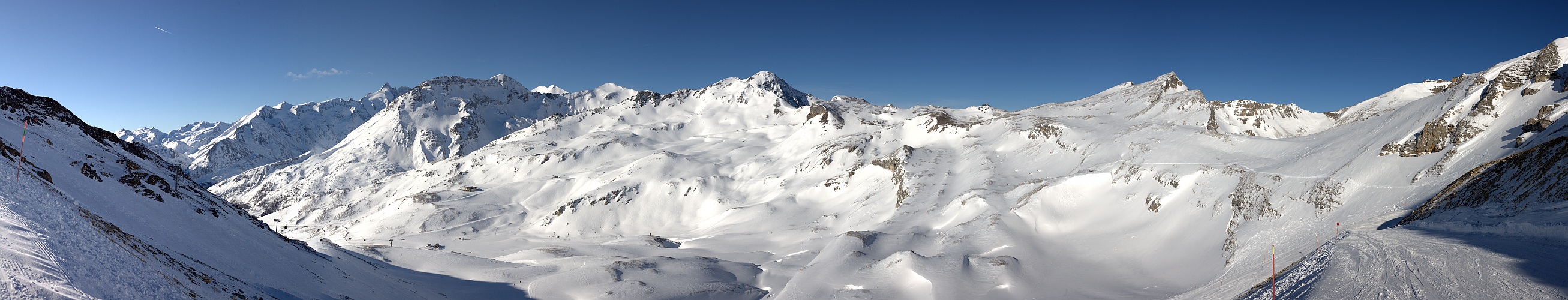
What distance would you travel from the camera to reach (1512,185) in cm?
2616

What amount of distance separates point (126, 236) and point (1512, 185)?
184 ft

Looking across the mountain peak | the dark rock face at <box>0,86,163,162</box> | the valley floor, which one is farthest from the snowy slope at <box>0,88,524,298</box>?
the mountain peak

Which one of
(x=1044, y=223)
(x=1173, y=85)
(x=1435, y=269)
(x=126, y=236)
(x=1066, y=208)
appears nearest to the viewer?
(x=1435, y=269)

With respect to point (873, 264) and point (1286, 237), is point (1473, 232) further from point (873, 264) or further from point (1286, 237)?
point (873, 264)

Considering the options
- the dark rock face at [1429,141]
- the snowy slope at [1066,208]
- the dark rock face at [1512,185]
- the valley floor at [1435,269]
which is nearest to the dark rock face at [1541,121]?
the snowy slope at [1066,208]

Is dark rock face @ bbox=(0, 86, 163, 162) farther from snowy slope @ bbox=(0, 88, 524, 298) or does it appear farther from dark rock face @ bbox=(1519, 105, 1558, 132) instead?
dark rock face @ bbox=(1519, 105, 1558, 132)

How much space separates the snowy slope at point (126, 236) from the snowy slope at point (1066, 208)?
21829 millimetres

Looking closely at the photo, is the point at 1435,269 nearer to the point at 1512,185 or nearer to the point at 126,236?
the point at 1512,185

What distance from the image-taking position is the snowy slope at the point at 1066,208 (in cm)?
3638

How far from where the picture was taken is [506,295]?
52.2 metres

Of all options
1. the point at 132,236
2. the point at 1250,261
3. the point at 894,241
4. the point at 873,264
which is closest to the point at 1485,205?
the point at 1250,261

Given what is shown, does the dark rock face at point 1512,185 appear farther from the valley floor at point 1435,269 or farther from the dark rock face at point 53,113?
the dark rock face at point 53,113

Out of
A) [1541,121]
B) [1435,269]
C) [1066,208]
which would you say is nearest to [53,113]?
[1435,269]

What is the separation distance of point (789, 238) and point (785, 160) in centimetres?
7451
